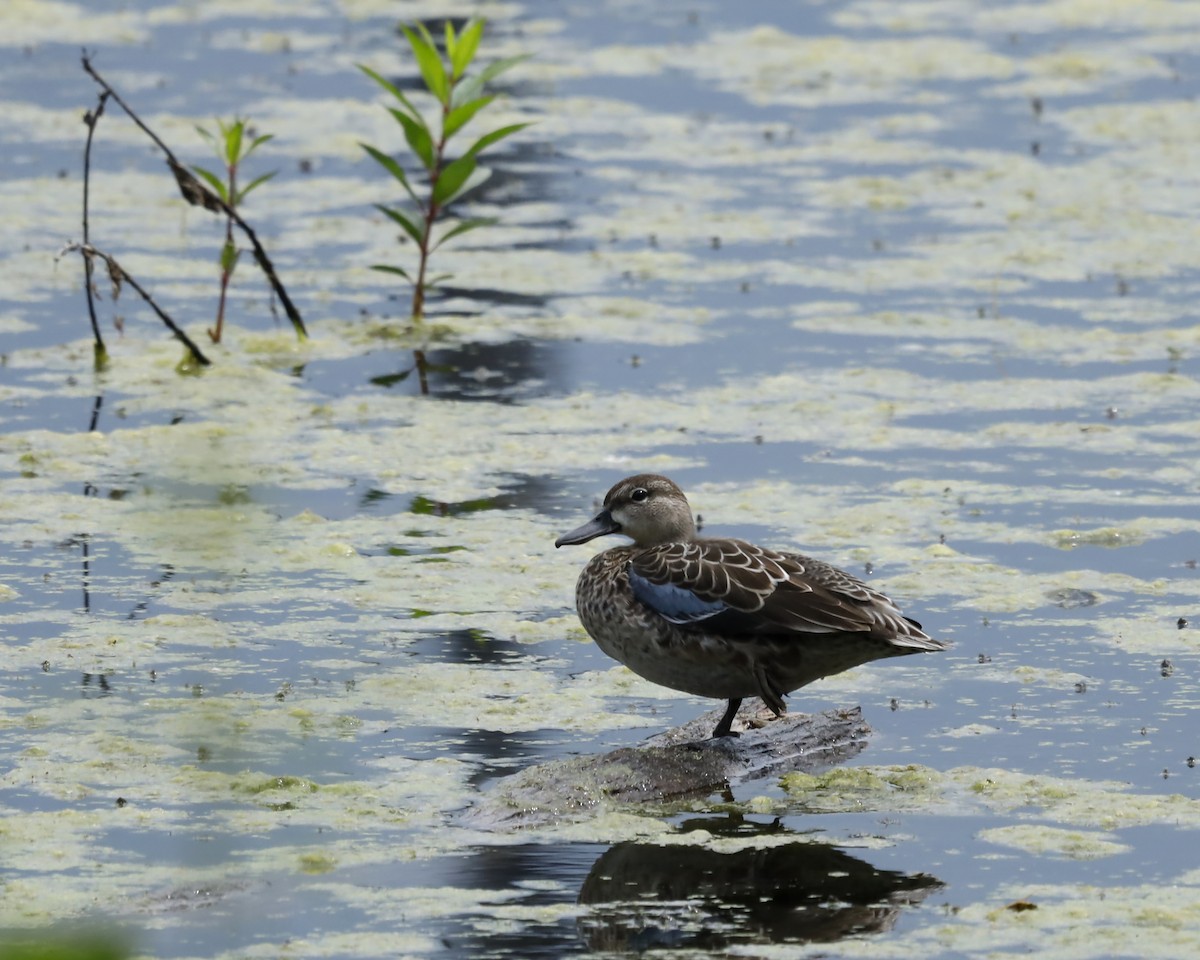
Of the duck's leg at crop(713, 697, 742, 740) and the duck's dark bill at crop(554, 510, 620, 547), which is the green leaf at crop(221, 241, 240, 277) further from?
the duck's leg at crop(713, 697, 742, 740)

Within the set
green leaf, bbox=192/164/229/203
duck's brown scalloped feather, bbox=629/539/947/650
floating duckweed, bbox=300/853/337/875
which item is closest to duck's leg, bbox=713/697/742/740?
duck's brown scalloped feather, bbox=629/539/947/650

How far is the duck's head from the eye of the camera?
7742 millimetres

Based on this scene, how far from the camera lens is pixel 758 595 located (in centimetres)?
695

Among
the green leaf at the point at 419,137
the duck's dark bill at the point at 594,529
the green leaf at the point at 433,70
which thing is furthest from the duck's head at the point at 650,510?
the green leaf at the point at 433,70

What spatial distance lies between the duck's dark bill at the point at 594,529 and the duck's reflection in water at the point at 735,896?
67.6 inches

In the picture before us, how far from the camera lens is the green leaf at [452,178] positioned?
1268cm

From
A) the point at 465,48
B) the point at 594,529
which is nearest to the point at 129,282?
the point at 465,48

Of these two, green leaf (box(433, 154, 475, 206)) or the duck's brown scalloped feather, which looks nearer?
the duck's brown scalloped feather

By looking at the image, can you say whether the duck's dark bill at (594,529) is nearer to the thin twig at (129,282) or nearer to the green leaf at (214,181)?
the thin twig at (129,282)

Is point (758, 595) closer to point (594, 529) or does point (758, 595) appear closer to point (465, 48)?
point (594, 529)

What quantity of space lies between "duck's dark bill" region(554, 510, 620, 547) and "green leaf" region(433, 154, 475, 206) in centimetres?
511

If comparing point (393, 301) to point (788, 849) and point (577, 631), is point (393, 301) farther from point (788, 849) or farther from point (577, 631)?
point (788, 849)

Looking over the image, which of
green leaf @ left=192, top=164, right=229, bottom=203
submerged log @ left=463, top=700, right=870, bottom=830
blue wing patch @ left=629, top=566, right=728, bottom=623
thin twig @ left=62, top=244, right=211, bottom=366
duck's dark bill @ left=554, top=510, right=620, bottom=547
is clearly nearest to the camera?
submerged log @ left=463, top=700, right=870, bottom=830

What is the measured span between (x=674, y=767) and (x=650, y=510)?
1.16m
